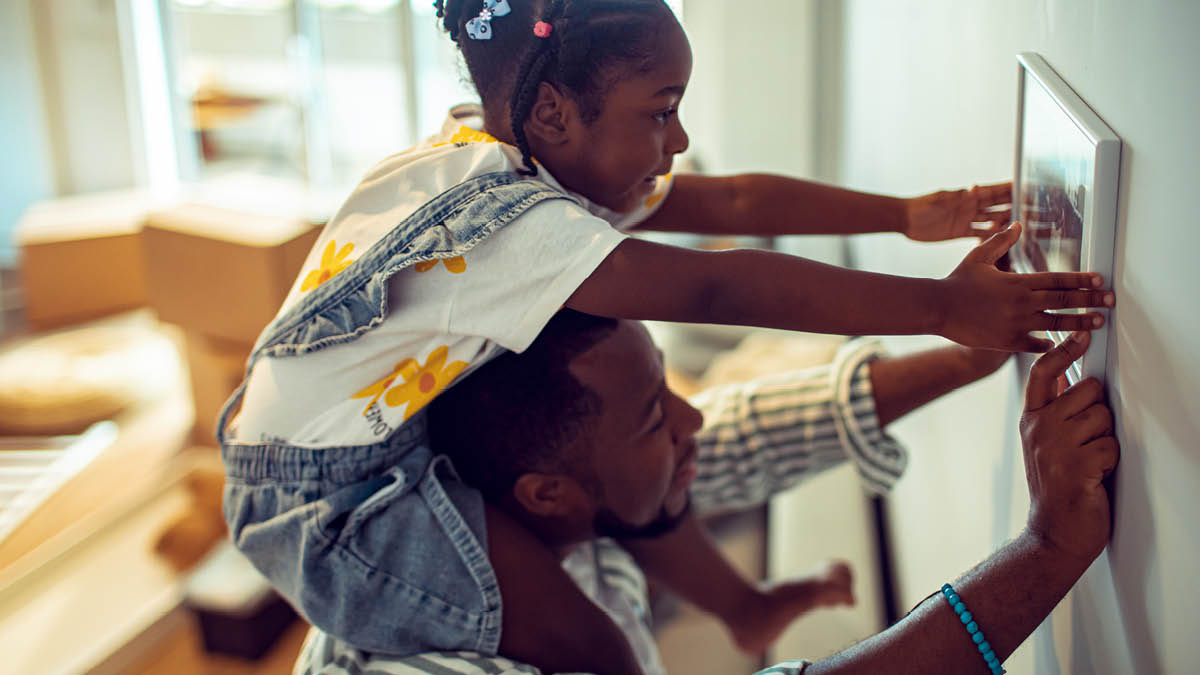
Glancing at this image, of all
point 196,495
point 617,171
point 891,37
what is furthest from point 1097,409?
point 196,495

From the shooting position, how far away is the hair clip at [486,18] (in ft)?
2.65

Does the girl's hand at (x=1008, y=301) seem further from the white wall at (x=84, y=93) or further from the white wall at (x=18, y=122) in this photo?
the white wall at (x=84, y=93)

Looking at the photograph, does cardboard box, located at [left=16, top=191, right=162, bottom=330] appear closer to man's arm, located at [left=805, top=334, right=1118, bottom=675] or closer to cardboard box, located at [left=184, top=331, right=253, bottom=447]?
cardboard box, located at [left=184, top=331, right=253, bottom=447]

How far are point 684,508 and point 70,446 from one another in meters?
1.88

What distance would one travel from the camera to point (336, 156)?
5348 millimetres

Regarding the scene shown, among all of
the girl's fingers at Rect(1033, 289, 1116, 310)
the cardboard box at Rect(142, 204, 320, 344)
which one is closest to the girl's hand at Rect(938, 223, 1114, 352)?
the girl's fingers at Rect(1033, 289, 1116, 310)

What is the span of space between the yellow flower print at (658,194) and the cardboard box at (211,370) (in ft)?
3.97

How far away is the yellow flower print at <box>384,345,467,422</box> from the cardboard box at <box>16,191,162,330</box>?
293cm

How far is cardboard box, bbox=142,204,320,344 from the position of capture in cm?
180

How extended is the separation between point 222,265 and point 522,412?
1.14m

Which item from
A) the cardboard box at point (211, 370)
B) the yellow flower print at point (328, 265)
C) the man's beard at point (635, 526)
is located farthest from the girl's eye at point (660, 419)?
the cardboard box at point (211, 370)

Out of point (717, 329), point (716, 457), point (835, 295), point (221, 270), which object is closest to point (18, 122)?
point (221, 270)

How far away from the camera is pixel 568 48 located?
78 centimetres

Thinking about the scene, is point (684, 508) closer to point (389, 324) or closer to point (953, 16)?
point (389, 324)
